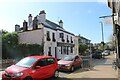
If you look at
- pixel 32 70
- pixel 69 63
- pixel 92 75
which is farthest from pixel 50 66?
pixel 69 63

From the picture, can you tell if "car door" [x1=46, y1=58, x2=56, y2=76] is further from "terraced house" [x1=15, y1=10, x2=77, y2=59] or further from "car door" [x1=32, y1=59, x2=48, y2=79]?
"terraced house" [x1=15, y1=10, x2=77, y2=59]

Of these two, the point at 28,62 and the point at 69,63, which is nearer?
the point at 28,62

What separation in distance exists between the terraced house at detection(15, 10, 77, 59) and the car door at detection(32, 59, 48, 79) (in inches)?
753

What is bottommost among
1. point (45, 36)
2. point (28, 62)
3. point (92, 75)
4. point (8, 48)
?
point (92, 75)

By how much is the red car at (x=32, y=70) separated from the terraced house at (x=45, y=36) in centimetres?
1848

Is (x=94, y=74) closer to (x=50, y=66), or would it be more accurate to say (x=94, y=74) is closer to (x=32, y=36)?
(x=50, y=66)

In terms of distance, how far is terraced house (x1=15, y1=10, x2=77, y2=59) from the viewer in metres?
33.3

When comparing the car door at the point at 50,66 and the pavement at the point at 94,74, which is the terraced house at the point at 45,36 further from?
the car door at the point at 50,66

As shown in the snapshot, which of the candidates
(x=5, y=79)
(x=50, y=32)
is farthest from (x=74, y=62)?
(x=50, y=32)

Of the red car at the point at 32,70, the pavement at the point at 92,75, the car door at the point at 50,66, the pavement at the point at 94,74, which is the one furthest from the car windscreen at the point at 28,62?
the pavement at the point at 94,74

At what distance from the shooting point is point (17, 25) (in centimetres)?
3981

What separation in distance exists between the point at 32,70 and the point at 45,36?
2137 cm

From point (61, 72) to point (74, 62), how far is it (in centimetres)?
208

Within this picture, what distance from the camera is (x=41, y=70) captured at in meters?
12.7
